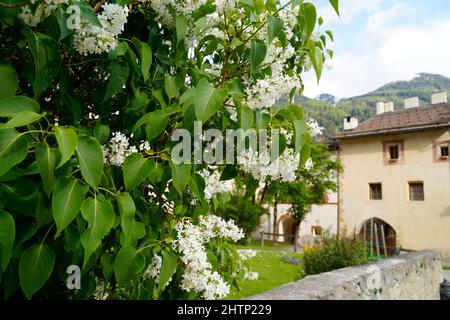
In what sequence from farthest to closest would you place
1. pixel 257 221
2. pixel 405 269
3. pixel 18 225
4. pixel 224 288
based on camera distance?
pixel 257 221
pixel 405 269
pixel 224 288
pixel 18 225

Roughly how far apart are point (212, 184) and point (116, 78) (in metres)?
0.95

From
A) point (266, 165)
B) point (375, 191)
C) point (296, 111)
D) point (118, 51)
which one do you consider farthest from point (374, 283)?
point (375, 191)

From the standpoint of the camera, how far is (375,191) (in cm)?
2677

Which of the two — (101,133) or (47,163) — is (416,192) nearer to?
(101,133)

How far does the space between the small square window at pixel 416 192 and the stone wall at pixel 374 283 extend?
15.0 meters

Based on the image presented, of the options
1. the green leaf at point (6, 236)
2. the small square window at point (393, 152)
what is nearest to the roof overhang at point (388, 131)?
the small square window at point (393, 152)

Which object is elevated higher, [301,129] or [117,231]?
[301,129]

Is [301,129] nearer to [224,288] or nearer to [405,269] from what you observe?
[224,288]

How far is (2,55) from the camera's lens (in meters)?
1.46
